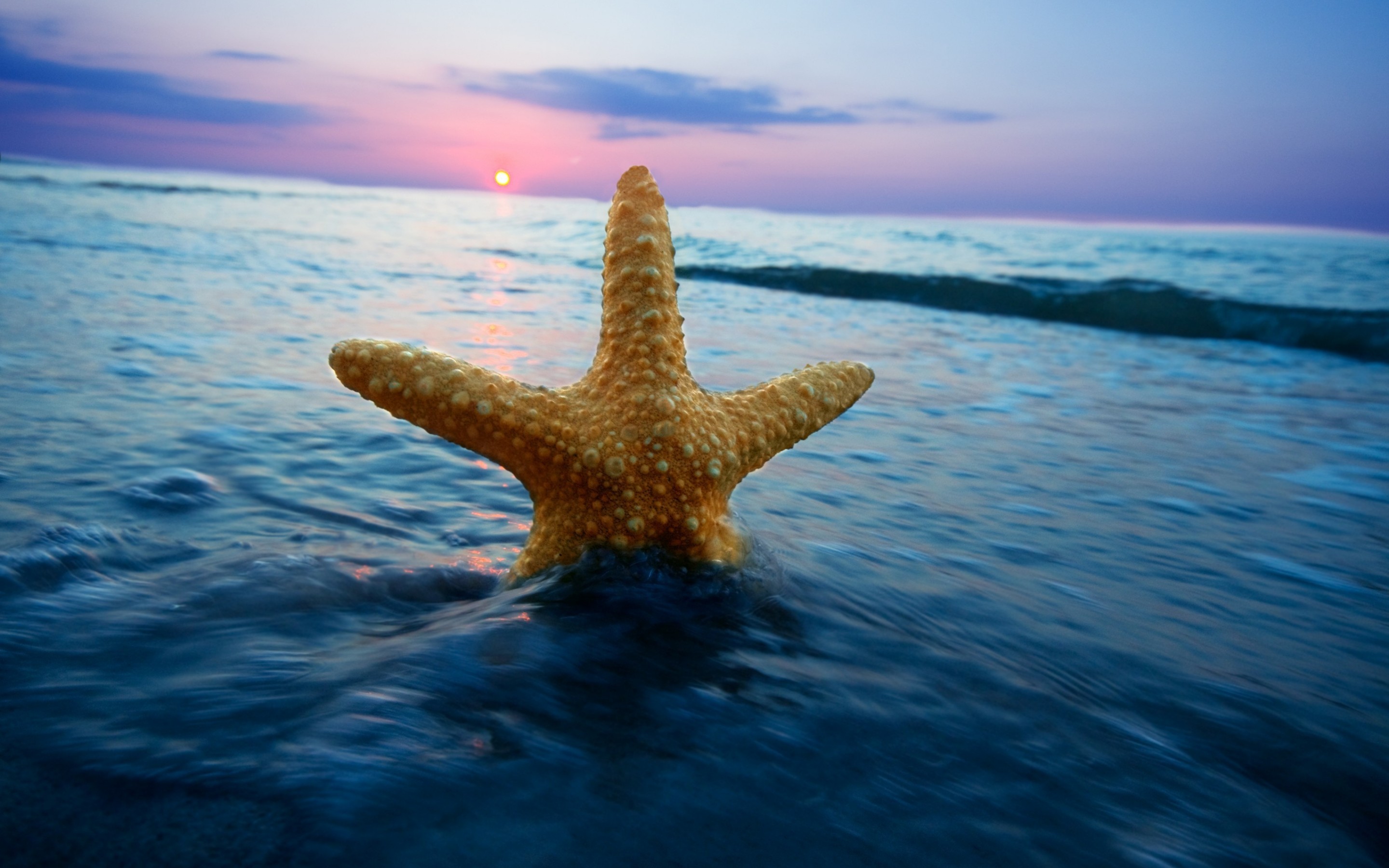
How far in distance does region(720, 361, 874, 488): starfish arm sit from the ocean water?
410mm

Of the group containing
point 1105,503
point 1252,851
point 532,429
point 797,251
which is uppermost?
point 797,251

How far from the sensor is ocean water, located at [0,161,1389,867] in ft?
6.28

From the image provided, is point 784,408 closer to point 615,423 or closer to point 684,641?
point 615,423

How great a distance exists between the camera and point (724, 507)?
2939mm

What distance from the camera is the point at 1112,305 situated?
1474cm

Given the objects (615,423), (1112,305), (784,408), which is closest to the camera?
(615,423)

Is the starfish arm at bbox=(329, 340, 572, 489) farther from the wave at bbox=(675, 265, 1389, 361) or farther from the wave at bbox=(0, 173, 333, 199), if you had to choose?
the wave at bbox=(0, 173, 333, 199)

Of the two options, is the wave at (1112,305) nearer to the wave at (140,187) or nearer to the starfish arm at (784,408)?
the starfish arm at (784,408)

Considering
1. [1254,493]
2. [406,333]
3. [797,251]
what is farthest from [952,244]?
[1254,493]

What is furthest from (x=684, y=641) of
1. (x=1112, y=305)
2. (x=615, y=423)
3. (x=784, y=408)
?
(x=1112, y=305)

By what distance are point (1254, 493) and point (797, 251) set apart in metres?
16.5

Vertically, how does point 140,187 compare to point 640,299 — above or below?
above

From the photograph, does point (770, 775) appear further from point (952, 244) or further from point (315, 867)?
point (952, 244)

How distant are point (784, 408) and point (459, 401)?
0.99 m
